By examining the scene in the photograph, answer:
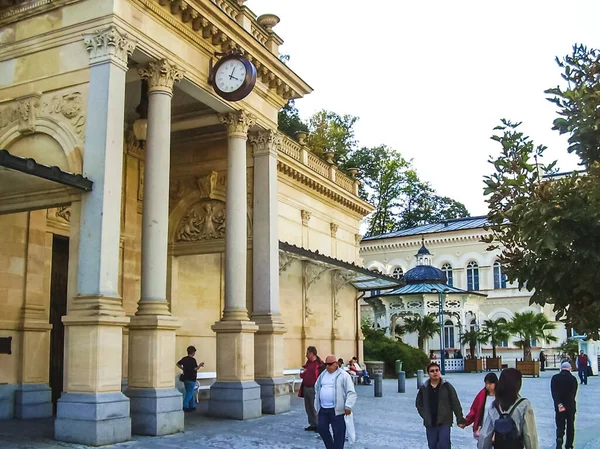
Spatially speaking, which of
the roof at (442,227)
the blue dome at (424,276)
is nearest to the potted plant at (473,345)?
the blue dome at (424,276)

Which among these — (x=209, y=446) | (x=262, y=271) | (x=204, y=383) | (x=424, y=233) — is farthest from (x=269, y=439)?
(x=424, y=233)

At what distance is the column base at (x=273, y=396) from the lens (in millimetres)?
15828

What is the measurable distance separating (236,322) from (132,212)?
4126 millimetres

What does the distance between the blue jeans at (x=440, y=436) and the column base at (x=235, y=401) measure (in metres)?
A: 7.21

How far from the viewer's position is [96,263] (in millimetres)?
11305

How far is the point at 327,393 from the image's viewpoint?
926 cm

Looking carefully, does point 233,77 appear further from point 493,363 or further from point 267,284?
point 493,363

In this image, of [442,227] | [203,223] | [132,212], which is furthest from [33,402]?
[442,227]

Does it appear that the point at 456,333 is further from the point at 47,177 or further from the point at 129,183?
the point at 47,177

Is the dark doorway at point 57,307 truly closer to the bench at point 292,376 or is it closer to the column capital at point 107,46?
the column capital at point 107,46

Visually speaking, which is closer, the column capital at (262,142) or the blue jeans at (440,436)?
the blue jeans at (440,436)

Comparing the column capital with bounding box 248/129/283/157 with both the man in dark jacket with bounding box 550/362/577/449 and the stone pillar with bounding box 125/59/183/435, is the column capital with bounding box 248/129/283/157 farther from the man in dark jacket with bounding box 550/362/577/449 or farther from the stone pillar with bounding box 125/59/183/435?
the man in dark jacket with bounding box 550/362/577/449

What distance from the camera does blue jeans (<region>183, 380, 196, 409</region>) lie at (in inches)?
615

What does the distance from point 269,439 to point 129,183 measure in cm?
790
